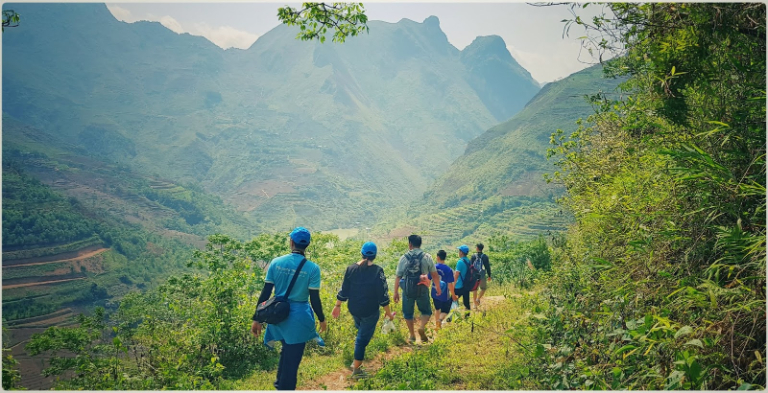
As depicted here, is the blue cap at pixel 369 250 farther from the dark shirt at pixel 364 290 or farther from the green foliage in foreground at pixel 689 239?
the green foliage in foreground at pixel 689 239

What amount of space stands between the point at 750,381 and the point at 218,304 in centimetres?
662

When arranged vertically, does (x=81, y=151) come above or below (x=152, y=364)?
above

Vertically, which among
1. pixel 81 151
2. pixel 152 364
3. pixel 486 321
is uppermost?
pixel 81 151

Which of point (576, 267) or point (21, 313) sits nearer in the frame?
point (576, 267)

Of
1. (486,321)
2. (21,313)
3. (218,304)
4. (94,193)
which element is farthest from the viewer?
(94,193)

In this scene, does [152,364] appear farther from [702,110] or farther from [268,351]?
[702,110]

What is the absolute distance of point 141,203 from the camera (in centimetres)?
15112

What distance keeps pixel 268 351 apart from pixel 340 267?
18.8 ft

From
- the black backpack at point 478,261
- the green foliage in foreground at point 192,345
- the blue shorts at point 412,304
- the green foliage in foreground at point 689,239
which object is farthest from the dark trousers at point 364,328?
the black backpack at point 478,261

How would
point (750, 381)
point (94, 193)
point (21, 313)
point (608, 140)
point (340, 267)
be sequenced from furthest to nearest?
point (94, 193)
point (21, 313)
point (340, 267)
point (608, 140)
point (750, 381)

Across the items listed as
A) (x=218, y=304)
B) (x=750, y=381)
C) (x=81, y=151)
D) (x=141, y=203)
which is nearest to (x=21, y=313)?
(x=141, y=203)

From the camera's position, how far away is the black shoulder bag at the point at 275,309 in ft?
14.3

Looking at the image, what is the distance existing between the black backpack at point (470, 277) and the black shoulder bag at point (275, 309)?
16.0ft

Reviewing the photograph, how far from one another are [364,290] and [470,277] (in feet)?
12.0
